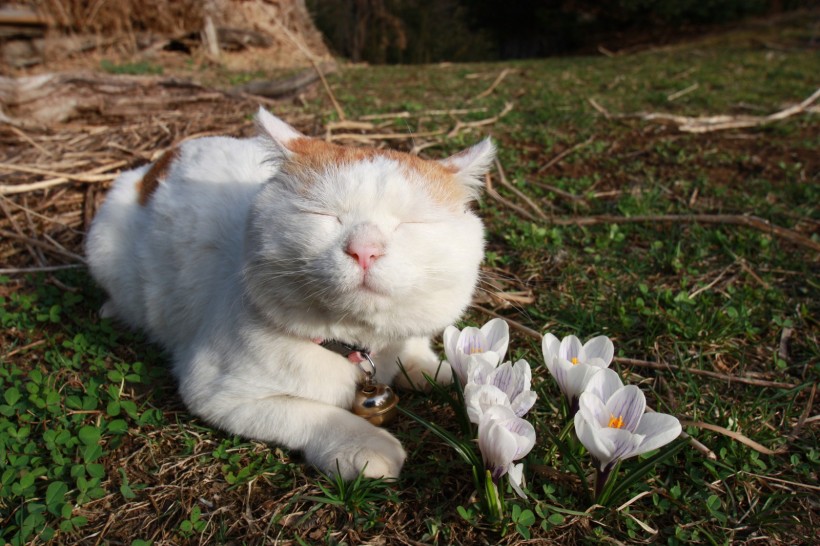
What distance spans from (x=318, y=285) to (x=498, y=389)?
0.62 m

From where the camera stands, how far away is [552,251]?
3.10 metres

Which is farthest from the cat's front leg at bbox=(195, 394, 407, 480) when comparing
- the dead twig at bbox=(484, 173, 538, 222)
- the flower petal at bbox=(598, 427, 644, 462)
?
the dead twig at bbox=(484, 173, 538, 222)

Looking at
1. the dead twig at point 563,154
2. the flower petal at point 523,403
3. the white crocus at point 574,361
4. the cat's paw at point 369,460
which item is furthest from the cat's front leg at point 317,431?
the dead twig at point 563,154

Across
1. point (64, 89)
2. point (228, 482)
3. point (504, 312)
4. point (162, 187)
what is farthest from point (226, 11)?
point (228, 482)

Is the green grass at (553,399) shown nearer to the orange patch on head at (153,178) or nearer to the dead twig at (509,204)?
the dead twig at (509,204)

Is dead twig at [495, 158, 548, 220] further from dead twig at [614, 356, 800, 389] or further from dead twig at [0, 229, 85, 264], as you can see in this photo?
dead twig at [0, 229, 85, 264]

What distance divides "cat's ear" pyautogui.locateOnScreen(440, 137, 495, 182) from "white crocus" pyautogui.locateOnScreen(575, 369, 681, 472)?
884mm

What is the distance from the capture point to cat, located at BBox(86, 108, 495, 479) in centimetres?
164

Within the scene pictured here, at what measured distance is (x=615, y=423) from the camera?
1.51m

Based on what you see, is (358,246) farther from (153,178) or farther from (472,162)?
(153,178)

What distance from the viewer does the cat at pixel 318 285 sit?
1.64 meters

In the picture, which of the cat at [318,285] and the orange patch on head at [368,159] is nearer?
the cat at [318,285]

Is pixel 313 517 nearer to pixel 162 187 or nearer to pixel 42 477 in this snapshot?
pixel 42 477

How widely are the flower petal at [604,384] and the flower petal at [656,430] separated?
12cm
